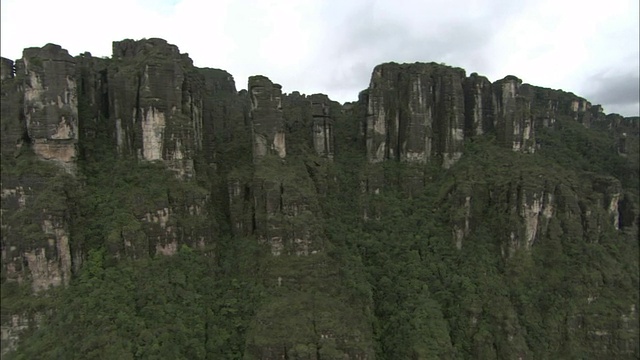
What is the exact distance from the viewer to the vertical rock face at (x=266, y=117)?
40125 mm

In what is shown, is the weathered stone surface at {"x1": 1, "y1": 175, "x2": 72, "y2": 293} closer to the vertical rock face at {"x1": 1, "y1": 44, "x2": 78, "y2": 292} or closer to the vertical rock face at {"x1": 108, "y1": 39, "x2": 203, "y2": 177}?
the vertical rock face at {"x1": 1, "y1": 44, "x2": 78, "y2": 292}

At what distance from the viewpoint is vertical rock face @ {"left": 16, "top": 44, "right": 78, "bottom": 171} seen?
32344 millimetres

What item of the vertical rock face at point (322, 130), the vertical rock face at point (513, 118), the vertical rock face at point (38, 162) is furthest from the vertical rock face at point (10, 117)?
the vertical rock face at point (513, 118)

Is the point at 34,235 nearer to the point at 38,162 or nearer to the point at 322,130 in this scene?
the point at 38,162

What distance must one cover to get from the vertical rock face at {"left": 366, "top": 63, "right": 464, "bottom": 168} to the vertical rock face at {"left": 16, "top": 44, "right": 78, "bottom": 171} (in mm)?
30954

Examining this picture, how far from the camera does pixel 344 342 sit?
32406mm

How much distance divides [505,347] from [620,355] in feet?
38.5

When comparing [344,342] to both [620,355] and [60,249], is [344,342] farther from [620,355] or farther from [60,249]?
[620,355]

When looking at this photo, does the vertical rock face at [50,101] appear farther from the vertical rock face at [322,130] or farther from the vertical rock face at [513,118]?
the vertical rock face at [513,118]

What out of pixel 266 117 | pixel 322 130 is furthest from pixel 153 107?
pixel 322 130

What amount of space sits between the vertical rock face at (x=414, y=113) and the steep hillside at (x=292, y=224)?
0.75ft

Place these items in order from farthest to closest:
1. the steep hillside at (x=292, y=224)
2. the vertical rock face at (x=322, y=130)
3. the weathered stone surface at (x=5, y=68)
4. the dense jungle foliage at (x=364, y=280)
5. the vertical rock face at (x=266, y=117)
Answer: the vertical rock face at (x=322, y=130)
the vertical rock face at (x=266, y=117)
the weathered stone surface at (x=5, y=68)
the steep hillside at (x=292, y=224)
the dense jungle foliage at (x=364, y=280)

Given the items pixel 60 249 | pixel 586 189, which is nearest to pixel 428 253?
pixel 586 189

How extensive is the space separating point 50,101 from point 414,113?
36326 millimetres
